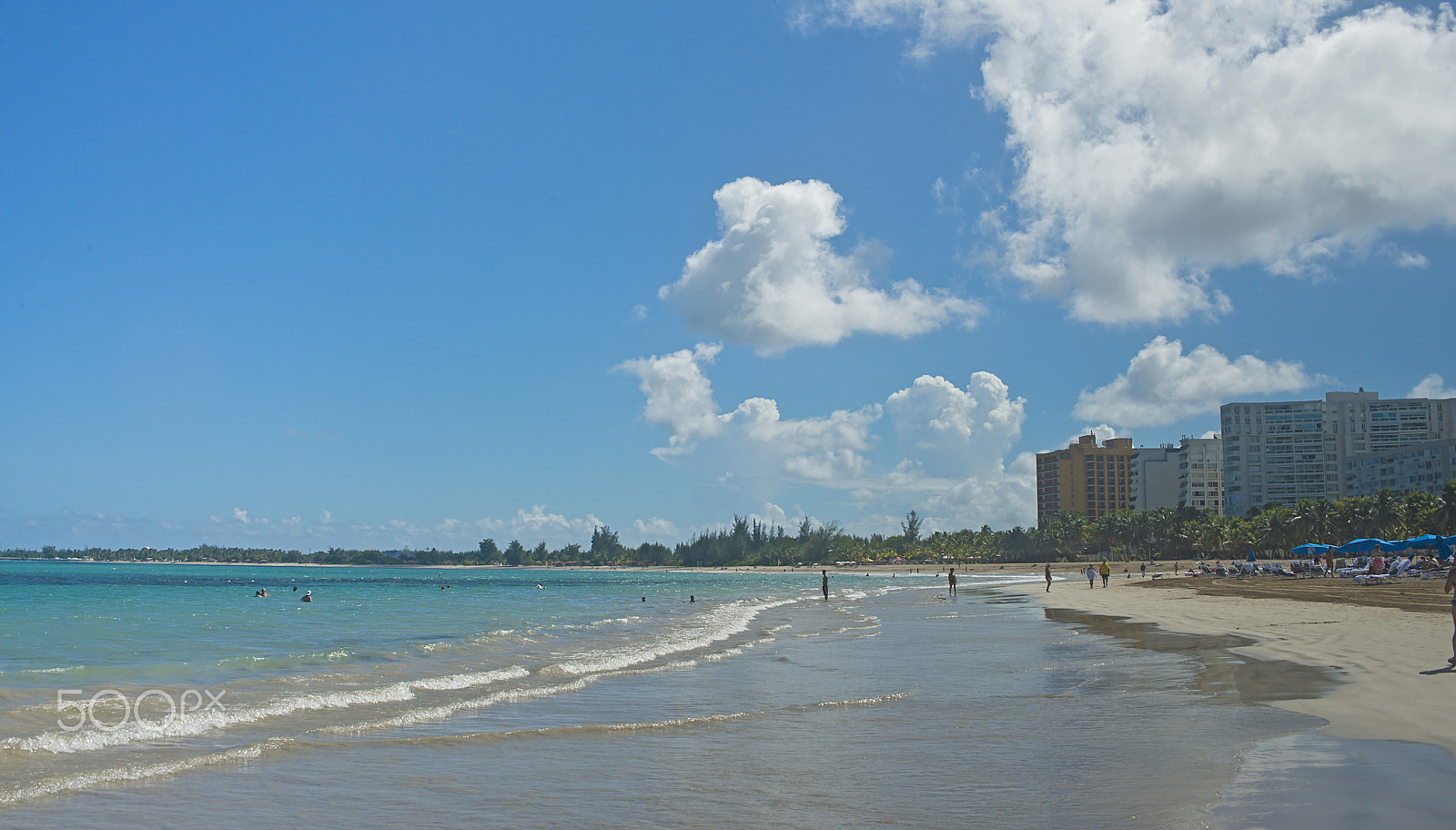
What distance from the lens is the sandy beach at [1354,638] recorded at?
11.0 meters

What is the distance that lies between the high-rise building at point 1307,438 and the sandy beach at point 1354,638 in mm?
155083

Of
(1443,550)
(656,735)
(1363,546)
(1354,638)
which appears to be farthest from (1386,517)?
(656,735)

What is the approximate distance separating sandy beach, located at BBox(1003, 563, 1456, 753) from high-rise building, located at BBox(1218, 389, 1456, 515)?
155083mm

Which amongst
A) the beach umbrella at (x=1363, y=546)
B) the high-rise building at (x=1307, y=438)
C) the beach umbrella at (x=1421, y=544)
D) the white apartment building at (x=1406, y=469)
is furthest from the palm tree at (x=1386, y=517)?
the high-rise building at (x=1307, y=438)

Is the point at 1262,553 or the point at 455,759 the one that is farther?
the point at 1262,553

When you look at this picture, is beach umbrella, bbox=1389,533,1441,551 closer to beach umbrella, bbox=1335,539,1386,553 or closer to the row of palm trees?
beach umbrella, bbox=1335,539,1386,553

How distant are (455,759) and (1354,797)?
348 inches

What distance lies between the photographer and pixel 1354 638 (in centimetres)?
1988

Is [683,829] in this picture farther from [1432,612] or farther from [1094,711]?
[1432,612]

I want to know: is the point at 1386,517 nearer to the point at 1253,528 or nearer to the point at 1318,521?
the point at 1318,521

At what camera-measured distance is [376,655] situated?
952 inches

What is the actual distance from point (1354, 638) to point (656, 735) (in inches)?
633

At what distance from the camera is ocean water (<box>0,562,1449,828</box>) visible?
8367 mm

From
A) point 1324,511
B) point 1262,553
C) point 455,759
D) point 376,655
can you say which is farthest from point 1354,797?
point 1262,553
